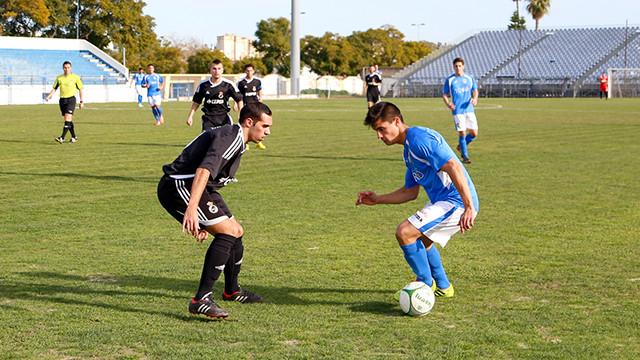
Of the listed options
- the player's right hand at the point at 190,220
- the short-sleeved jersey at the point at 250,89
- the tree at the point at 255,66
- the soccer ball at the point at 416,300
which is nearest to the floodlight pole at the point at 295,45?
the tree at the point at 255,66

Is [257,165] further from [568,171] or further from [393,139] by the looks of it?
[393,139]

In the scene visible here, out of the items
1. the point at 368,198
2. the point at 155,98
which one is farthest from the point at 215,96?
the point at 155,98

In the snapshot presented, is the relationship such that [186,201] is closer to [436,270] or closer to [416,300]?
[416,300]

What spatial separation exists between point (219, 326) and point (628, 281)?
11.1ft

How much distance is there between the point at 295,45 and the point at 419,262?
71.6 m

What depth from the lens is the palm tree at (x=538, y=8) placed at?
101062mm

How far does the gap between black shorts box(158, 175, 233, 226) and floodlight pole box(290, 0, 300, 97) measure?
69140 millimetres

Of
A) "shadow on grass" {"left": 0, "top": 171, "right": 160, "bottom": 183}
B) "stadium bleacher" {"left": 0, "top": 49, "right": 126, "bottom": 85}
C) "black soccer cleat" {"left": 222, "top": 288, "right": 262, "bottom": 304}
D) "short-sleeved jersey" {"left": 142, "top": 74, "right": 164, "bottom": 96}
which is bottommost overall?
"black soccer cleat" {"left": 222, "top": 288, "right": 262, "bottom": 304}

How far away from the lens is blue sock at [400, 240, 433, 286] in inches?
256

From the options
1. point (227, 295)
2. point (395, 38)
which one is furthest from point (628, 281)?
point (395, 38)

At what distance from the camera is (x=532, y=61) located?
8194cm

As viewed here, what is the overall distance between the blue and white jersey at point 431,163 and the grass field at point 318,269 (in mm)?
825

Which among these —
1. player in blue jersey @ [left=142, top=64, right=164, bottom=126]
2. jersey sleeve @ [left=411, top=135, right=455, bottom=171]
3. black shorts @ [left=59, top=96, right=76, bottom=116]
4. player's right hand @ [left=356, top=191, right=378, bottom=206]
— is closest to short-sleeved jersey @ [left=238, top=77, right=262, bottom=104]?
black shorts @ [left=59, top=96, right=76, bottom=116]

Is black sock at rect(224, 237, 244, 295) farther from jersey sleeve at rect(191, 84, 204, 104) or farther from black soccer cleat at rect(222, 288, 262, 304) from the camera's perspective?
jersey sleeve at rect(191, 84, 204, 104)
